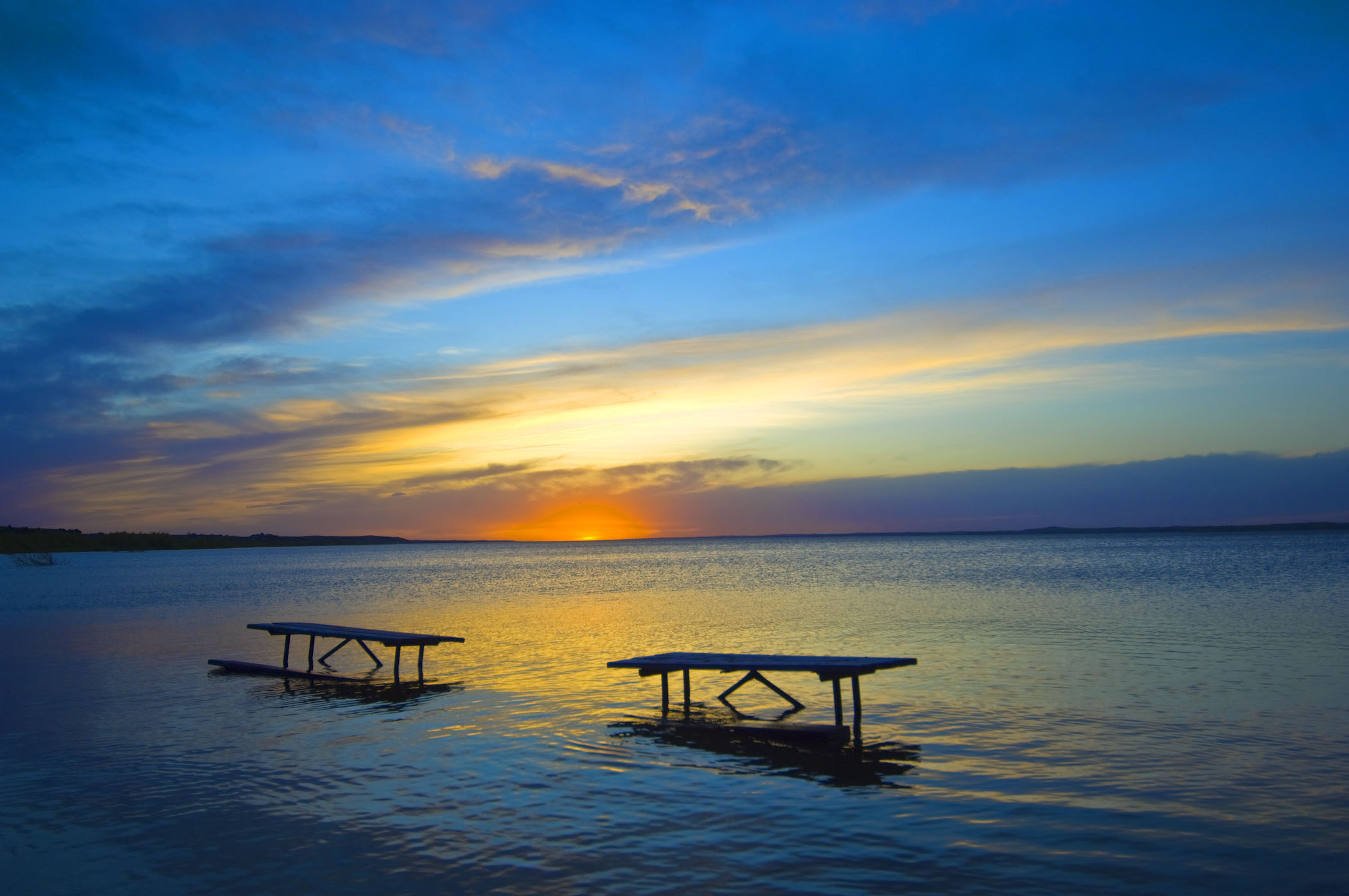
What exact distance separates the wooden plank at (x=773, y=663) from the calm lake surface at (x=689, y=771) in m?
1.13

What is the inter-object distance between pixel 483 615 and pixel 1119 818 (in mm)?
Result: 37191

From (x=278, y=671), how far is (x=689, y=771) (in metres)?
16.9

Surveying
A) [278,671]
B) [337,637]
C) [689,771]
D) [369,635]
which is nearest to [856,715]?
[689,771]

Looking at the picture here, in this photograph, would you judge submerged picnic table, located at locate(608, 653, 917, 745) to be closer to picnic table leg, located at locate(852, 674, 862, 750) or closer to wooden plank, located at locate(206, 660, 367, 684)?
picnic table leg, located at locate(852, 674, 862, 750)

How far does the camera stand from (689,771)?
47.2 feet

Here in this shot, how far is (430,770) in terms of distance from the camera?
14492mm

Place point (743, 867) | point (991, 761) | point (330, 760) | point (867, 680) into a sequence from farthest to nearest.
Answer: point (867, 680), point (330, 760), point (991, 761), point (743, 867)

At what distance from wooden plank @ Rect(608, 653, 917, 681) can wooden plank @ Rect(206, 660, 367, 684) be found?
10.7 metres

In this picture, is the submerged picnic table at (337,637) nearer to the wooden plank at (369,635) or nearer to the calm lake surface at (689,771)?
the wooden plank at (369,635)

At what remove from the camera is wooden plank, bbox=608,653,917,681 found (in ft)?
56.7

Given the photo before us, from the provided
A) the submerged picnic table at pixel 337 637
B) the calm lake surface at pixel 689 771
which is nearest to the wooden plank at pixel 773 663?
the calm lake surface at pixel 689 771

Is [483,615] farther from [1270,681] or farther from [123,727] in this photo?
[1270,681]

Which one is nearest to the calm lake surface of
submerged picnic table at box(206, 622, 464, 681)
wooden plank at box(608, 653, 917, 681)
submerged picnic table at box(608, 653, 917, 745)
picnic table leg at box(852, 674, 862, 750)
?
picnic table leg at box(852, 674, 862, 750)

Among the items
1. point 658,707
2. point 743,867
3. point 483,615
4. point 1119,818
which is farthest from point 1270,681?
point 483,615
